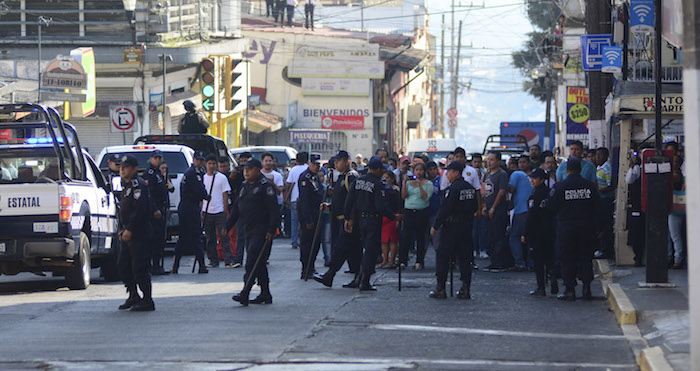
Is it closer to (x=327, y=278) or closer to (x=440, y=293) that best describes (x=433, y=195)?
(x=327, y=278)

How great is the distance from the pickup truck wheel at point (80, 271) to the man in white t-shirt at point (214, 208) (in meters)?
3.65

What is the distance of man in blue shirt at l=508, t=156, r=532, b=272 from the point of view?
59.1 feet

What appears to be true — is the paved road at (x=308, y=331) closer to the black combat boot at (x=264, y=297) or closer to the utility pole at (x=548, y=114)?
the black combat boot at (x=264, y=297)

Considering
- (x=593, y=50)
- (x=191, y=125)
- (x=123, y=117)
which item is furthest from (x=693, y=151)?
(x=123, y=117)

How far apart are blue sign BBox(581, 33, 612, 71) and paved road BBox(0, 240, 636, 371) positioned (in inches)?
273

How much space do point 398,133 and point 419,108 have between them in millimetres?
8870

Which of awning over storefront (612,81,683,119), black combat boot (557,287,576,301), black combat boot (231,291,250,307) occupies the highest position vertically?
awning over storefront (612,81,683,119)

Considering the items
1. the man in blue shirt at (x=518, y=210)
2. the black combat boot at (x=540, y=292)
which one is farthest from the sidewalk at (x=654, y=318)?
the man in blue shirt at (x=518, y=210)

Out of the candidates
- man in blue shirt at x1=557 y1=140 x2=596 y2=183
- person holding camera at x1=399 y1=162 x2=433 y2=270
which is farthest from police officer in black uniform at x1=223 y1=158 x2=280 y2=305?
man in blue shirt at x1=557 y1=140 x2=596 y2=183

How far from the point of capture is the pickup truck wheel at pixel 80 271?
15.1m

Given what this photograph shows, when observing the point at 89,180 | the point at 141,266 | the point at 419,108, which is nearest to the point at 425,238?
the point at 89,180

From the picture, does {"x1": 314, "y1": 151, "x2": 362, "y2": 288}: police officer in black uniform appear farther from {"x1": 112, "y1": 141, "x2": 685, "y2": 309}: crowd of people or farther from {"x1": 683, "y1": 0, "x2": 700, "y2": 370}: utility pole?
{"x1": 683, "y1": 0, "x2": 700, "y2": 370}: utility pole

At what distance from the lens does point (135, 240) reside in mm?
12836

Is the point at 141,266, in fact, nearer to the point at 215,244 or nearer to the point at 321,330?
the point at 321,330
